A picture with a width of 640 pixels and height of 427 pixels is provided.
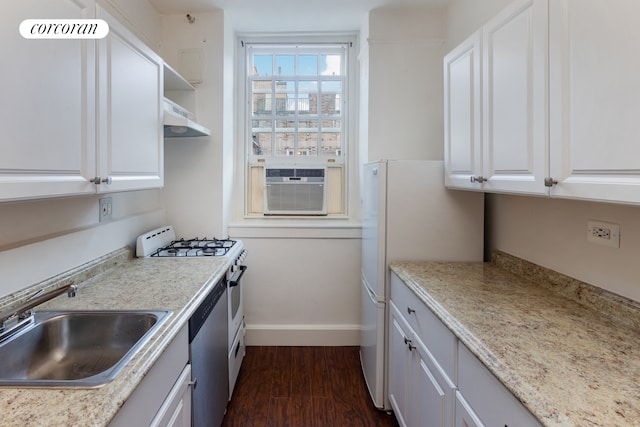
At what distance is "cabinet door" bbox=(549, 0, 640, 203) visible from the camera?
858 millimetres

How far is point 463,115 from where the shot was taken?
173 centimetres

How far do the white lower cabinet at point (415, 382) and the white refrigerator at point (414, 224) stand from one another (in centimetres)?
10

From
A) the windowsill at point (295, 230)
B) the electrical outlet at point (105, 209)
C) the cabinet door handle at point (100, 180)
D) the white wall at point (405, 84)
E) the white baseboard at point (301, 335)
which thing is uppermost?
the white wall at point (405, 84)

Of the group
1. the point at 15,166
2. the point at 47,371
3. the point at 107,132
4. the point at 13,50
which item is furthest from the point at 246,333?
the point at 13,50

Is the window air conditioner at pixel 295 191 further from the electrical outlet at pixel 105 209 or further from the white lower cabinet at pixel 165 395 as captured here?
the white lower cabinet at pixel 165 395

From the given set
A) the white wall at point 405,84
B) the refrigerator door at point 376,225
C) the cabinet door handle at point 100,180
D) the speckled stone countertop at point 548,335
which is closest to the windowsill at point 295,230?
the refrigerator door at point 376,225

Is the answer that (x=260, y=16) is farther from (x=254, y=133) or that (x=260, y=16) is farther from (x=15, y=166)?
(x=15, y=166)

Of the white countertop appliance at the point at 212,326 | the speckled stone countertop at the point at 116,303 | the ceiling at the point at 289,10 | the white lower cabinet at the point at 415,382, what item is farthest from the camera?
the ceiling at the point at 289,10

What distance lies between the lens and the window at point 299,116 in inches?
118

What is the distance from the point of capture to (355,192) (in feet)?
9.73

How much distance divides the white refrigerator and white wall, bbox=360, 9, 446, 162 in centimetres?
62

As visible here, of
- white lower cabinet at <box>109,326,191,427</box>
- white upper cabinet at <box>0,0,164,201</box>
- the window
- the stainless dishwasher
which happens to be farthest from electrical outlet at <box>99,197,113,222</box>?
the window

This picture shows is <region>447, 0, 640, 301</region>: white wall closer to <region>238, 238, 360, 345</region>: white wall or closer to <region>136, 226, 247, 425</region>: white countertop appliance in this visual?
<region>238, 238, 360, 345</region>: white wall

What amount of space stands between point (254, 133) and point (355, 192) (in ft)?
3.42
